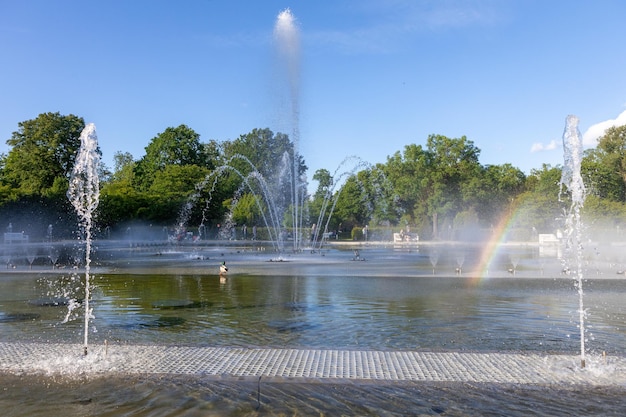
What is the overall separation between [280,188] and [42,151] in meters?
29.0

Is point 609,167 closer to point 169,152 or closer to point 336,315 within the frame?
point 169,152

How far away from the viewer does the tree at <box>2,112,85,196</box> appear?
62.0m

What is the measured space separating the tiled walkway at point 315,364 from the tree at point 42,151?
5861 cm

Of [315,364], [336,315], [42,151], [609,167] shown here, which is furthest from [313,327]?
[609,167]

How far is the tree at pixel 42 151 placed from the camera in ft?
204

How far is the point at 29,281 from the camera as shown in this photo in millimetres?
16766

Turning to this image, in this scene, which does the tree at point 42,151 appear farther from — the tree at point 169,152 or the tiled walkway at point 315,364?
the tiled walkway at point 315,364

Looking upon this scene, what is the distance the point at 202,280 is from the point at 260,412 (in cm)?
1234

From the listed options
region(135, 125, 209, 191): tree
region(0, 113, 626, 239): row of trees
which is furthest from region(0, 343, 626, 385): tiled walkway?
region(135, 125, 209, 191): tree

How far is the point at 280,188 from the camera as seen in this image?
244ft

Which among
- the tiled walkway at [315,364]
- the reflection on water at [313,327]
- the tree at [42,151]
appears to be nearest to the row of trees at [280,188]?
the tree at [42,151]

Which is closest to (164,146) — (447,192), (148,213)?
(148,213)

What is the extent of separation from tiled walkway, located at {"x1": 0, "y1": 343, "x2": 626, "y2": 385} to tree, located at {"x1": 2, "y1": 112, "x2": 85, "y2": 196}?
58.6 meters

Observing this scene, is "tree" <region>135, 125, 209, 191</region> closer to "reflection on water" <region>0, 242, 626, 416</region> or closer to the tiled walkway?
"reflection on water" <region>0, 242, 626, 416</region>
